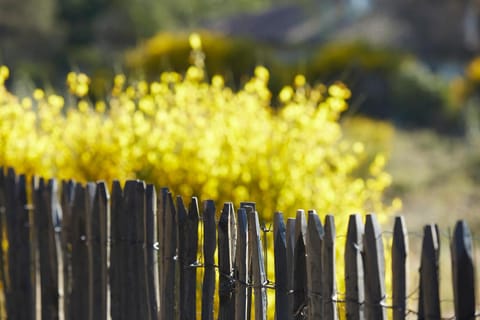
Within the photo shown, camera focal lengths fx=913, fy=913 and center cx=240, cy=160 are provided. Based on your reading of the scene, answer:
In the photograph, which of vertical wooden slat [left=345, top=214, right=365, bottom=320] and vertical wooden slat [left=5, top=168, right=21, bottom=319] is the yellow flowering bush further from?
vertical wooden slat [left=345, top=214, right=365, bottom=320]

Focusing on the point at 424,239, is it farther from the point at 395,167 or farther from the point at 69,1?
the point at 69,1

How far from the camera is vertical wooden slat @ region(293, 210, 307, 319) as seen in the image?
303 centimetres

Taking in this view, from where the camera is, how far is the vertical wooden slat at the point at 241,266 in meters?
3.19

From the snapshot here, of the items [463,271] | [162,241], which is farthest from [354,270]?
[162,241]

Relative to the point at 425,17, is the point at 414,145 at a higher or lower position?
lower

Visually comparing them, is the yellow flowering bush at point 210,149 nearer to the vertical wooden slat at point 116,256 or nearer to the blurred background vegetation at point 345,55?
the vertical wooden slat at point 116,256

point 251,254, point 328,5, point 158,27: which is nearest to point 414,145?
point 251,254

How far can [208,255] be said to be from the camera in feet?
11.1

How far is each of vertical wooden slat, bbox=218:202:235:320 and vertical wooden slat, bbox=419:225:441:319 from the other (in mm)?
840

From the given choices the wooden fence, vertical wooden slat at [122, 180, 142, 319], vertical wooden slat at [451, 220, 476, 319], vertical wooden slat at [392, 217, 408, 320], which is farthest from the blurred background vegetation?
vertical wooden slat at [451, 220, 476, 319]

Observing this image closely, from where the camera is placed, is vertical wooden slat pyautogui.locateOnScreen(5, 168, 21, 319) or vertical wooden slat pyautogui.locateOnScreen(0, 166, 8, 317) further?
vertical wooden slat pyautogui.locateOnScreen(0, 166, 8, 317)

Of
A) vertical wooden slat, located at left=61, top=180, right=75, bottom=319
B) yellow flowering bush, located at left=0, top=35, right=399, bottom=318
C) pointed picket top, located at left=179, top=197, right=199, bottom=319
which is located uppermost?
yellow flowering bush, located at left=0, top=35, right=399, bottom=318

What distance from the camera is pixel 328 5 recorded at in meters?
39.3

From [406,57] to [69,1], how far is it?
15.8 m
